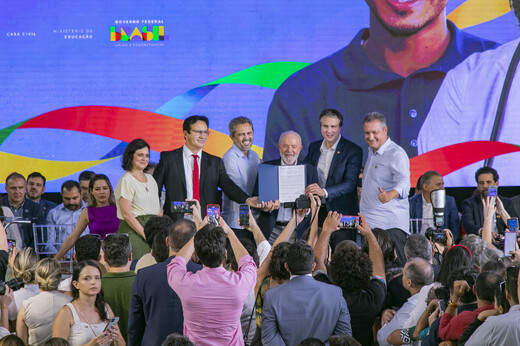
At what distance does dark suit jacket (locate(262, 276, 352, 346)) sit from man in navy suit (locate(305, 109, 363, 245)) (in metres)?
2.20

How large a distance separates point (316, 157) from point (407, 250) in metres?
1.65

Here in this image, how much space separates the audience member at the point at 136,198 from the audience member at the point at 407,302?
6.83 ft

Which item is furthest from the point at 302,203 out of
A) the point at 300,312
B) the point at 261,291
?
the point at 300,312

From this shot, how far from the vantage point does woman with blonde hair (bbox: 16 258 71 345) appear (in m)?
3.80

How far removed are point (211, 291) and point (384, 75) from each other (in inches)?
191

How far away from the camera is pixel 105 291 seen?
3.90m

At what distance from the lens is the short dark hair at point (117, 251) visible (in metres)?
3.88

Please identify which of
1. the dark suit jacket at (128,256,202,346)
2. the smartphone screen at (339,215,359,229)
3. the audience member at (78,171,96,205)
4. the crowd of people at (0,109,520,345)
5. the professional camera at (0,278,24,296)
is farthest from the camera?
the audience member at (78,171,96,205)

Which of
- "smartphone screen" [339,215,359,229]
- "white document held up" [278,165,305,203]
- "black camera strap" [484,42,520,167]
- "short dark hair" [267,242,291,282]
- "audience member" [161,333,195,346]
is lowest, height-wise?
Answer: "audience member" [161,333,195,346]

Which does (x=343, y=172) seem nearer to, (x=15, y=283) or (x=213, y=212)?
(x=213, y=212)

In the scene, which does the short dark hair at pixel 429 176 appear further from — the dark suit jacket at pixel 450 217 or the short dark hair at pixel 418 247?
the short dark hair at pixel 418 247

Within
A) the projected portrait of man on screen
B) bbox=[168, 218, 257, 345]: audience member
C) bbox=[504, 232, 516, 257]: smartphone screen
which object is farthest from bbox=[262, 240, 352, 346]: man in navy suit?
the projected portrait of man on screen

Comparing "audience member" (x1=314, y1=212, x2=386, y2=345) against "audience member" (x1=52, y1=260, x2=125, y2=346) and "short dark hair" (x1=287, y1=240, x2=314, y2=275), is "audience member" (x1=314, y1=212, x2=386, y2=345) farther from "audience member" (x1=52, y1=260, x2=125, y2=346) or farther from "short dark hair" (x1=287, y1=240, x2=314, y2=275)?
"audience member" (x1=52, y1=260, x2=125, y2=346)

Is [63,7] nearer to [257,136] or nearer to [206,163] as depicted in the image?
[257,136]
